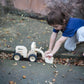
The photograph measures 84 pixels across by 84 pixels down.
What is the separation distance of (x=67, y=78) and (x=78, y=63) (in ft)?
2.15

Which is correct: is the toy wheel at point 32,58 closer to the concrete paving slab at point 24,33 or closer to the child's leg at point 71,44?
the concrete paving slab at point 24,33

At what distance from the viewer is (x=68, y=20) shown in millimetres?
2949

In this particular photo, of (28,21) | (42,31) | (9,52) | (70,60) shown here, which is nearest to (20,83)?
(9,52)

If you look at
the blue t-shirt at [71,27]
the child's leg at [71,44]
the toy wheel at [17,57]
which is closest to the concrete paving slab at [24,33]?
the child's leg at [71,44]

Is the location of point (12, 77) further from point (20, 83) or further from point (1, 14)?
point (1, 14)

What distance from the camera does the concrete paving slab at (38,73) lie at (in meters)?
2.74

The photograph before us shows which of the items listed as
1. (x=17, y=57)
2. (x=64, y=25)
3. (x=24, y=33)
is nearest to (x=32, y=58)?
(x=17, y=57)

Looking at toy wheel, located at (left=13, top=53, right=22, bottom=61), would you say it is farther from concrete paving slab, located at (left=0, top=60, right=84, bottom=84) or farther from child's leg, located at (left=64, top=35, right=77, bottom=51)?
child's leg, located at (left=64, top=35, right=77, bottom=51)

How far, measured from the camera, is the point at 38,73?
296cm

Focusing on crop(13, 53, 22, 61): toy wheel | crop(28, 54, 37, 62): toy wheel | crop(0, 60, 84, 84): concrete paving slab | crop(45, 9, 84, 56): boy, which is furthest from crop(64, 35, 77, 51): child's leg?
crop(13, 53, 22, 61): toy wheel

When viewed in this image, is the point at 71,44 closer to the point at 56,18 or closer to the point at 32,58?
the point at 32,58

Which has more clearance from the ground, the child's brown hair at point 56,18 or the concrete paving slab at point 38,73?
the child's brown hair at point 56,18

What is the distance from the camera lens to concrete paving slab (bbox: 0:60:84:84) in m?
2.74

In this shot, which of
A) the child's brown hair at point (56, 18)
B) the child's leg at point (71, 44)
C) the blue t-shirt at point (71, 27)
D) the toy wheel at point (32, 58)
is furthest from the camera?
the child's leg at point (71, 44)
